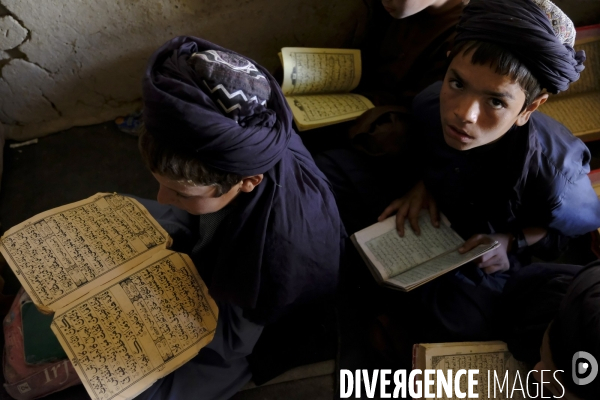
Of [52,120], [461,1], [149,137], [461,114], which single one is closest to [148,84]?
[149,137]

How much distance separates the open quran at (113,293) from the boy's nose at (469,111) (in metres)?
0.76

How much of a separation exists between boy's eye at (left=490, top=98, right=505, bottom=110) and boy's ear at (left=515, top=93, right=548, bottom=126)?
0.23 feet

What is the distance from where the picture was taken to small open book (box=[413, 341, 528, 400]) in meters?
1.14

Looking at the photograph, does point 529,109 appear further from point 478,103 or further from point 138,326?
point 138,326

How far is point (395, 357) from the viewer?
1.43m

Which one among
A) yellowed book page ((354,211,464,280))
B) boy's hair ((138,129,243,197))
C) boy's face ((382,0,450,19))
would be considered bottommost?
yellowed book page ((354,211,464,280))

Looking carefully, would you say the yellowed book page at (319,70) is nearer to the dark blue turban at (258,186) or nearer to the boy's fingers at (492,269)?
the dark blue turban at (258,186)

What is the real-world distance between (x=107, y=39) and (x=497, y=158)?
4.83ft

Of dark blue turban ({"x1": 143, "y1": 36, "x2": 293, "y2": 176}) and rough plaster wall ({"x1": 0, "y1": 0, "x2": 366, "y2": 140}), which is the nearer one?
dark blue turban ({"x1": 143, "y1": 36, "x2": 293, "y2": 176})

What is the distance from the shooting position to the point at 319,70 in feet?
5.28

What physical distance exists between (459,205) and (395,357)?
56 centimetres

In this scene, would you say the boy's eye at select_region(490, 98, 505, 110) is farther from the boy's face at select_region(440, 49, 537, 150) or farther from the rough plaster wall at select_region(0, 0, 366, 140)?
the rough plaster wall at select_region(0, 0, 366, 140)

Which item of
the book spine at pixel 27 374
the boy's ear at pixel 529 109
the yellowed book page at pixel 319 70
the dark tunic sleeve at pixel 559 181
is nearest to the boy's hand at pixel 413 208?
the dark tunic sleeve at pixel 559 181

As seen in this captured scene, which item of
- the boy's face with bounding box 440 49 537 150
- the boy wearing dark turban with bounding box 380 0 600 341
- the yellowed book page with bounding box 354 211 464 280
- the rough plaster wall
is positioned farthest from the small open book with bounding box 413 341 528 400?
the rough plaster wall
